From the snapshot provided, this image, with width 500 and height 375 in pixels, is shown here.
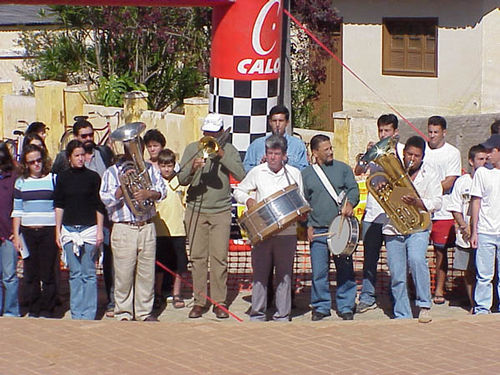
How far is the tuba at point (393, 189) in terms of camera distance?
9.20 meters

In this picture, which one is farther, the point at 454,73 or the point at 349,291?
the point at 454,73

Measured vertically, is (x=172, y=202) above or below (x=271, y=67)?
below

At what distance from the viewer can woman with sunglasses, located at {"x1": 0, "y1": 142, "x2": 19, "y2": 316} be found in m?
9.69

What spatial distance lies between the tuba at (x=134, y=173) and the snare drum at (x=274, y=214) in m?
0.97

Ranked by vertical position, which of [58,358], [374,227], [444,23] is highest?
[444,23]

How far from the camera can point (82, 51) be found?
1934 cm

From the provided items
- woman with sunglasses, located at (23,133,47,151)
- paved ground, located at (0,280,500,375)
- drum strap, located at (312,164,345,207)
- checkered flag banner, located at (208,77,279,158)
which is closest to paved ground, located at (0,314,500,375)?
paved ground, located at (0,280,500,375)

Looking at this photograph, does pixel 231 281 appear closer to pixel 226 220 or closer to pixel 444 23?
pixel 226 220


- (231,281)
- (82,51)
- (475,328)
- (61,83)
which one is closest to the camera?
(475,328)

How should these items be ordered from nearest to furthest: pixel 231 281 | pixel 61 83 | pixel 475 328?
pixel 475 328 < pixel 231 281 < pixel 61 83

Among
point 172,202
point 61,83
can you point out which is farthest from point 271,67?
point 61,83

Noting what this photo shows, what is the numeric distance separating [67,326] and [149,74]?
10693 millimetres

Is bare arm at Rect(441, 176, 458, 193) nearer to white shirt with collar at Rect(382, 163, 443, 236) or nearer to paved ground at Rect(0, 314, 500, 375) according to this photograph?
white shirt with collar at Rect(382, 163, 443, 236)

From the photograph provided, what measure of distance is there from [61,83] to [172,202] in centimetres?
854
